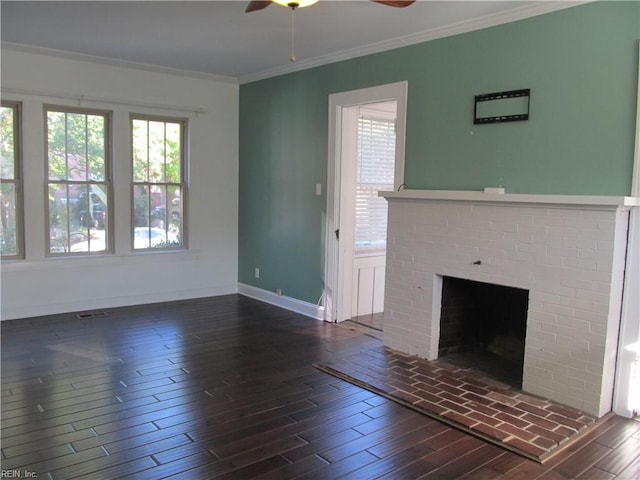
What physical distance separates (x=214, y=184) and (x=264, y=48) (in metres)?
2.00

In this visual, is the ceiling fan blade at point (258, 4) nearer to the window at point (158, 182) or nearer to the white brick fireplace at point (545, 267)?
the white brick fireplace at point (545, 267)

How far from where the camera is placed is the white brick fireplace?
3.07 meters

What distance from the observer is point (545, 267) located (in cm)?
330

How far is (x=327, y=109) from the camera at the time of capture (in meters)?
5.09

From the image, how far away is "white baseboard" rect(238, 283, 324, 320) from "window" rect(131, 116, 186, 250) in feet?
3.14

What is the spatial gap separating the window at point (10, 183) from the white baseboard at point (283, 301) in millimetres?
2457

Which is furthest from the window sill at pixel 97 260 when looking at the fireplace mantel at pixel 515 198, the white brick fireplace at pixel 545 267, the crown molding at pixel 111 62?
the white brick fireplace at pixel 545 267

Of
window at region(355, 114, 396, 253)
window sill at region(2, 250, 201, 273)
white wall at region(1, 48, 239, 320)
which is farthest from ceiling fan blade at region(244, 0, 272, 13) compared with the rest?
window sill at region(2, 250, 201, 273)

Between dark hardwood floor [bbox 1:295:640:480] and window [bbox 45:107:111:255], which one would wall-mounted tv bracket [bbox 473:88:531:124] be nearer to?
dark hardwood floor [bbox 1:295:640:480]

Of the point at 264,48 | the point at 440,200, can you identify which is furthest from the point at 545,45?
the point at 264,48

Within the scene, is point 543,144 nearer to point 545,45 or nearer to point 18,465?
point 545,45

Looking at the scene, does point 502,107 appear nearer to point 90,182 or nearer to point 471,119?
point 471,119

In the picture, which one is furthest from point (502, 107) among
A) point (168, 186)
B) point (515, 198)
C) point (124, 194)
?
point (124, 194)

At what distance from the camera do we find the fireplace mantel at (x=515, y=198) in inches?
116
